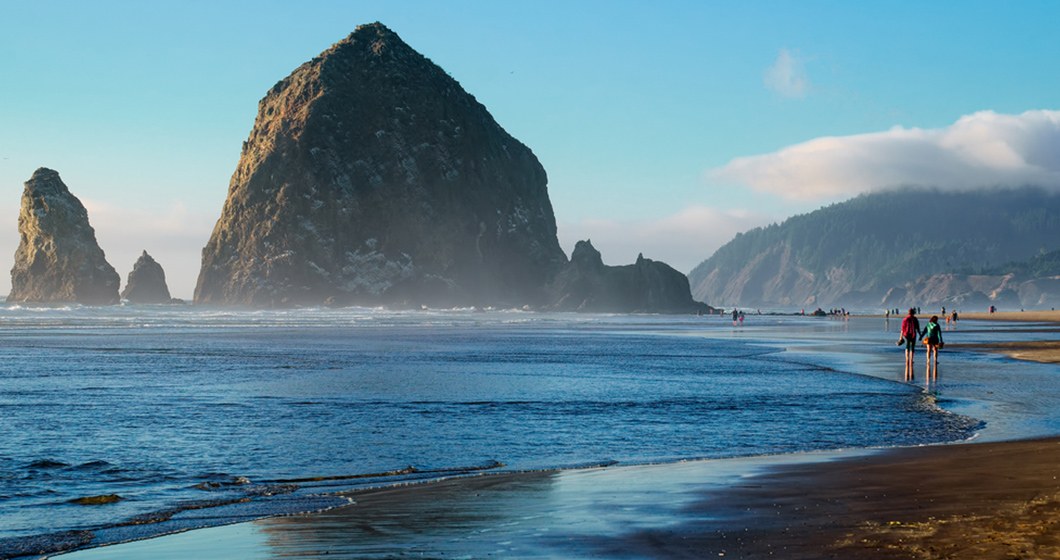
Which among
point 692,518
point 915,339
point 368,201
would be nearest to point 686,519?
point 692,518

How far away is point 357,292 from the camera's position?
170m

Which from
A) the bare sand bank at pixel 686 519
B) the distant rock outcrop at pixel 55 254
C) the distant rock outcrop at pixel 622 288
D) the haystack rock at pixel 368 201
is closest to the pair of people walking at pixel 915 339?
the bare sand bank at pixel 686 519

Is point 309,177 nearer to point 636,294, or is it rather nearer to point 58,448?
point 636,294

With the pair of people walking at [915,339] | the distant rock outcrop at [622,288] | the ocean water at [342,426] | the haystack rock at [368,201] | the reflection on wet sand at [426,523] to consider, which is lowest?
the ocean water at [342,426]

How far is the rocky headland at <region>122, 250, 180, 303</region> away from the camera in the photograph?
188 meters

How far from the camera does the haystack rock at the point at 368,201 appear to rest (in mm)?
167375

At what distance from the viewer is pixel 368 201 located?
17550 cm

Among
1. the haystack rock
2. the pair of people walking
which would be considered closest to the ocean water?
the pair of people walking

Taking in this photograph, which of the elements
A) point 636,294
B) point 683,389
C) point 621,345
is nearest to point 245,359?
point 683,389

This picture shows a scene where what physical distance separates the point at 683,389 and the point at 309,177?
15934cm

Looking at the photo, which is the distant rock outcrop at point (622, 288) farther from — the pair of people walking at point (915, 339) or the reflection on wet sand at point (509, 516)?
the reflection on wet sand at point (509, 516)

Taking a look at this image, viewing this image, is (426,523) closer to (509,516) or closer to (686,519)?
(509,516)

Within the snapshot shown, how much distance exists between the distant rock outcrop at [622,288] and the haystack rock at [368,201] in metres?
10.1

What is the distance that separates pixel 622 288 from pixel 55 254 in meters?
120
